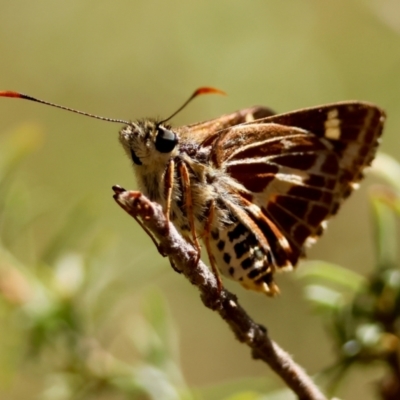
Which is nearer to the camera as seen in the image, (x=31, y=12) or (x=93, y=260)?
(x=93, y=260)

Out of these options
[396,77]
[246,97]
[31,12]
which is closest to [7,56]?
[31,12]

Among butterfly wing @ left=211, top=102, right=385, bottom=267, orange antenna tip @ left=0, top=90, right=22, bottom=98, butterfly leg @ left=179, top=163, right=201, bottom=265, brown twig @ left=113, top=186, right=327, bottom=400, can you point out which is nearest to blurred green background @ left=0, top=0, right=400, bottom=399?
butterfly wing @ left=211, top=102, right=385, bottom=267

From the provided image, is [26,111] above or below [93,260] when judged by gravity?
below

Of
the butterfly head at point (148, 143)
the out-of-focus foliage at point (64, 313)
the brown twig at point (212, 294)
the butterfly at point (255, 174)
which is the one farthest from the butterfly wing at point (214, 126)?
the brown twig at point (212, 294)

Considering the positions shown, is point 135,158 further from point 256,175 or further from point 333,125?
point 333,125

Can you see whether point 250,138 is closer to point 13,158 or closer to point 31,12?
point 13,158

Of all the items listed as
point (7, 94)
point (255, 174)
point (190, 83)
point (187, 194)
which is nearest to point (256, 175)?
point (255, 174)

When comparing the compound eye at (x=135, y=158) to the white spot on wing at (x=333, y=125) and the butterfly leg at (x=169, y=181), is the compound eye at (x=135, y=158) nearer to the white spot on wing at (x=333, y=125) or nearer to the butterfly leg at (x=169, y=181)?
the butterfly leg at (x=169, y=181)
